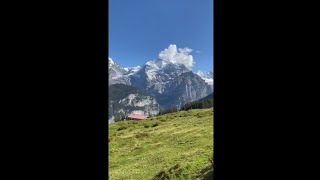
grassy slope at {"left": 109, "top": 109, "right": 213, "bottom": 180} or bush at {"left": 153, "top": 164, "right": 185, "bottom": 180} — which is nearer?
bush at {"left": 153, "top": 164, "right": 185, "bottom": 180}

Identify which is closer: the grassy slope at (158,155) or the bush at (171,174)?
the bush at (171,174)

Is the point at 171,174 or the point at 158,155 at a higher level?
the point at 171,174

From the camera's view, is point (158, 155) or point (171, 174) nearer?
point (171, 174)
